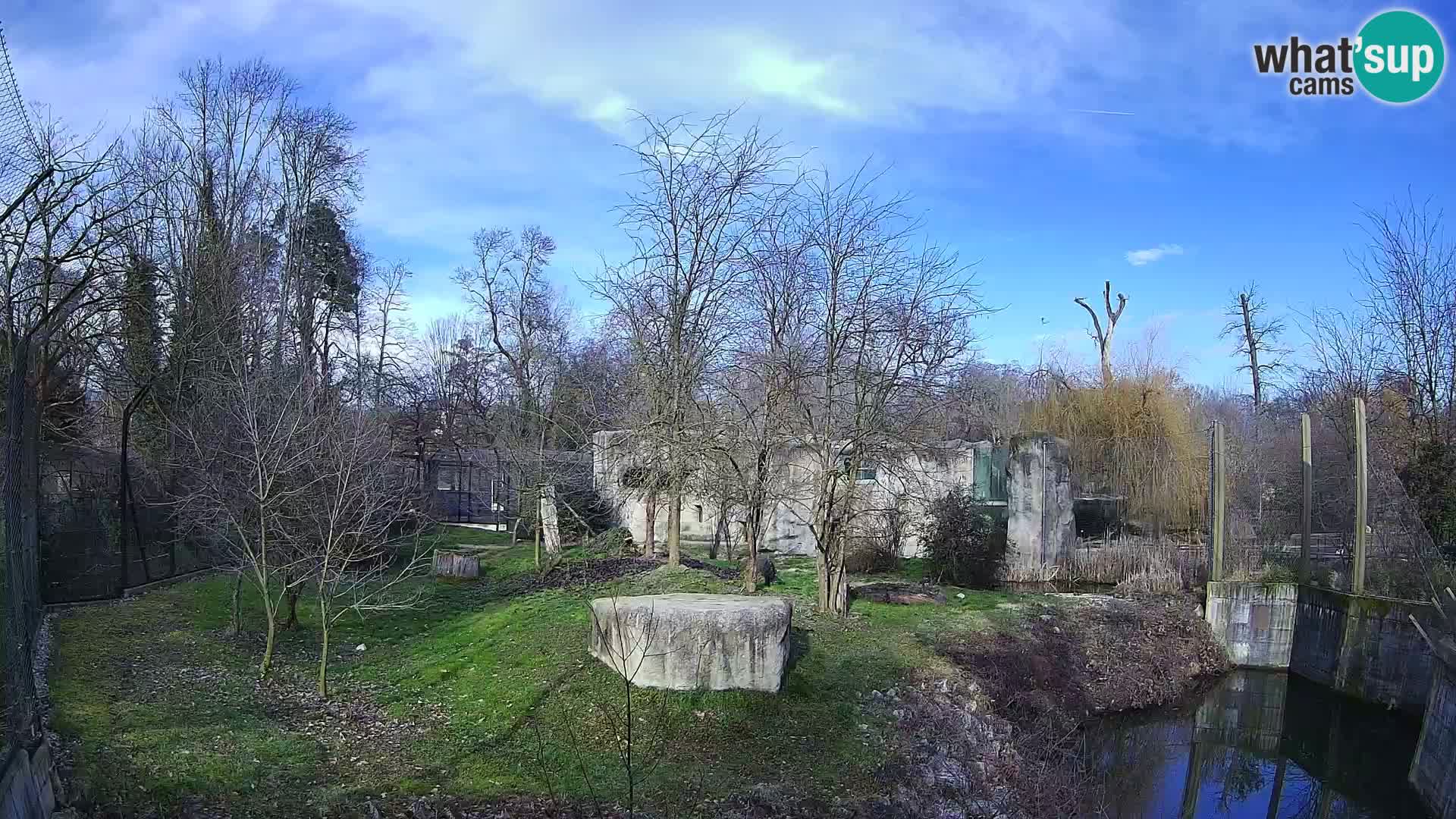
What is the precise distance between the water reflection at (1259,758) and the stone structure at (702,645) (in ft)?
10.7

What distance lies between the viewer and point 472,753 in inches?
285

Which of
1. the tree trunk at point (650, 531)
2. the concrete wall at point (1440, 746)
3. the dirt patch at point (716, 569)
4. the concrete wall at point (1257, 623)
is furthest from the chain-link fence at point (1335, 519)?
the tree trunk at point (650, 531)

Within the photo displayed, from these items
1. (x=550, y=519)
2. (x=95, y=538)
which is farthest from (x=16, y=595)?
(x=550, y=519)

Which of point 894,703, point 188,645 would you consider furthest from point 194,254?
point 894,703

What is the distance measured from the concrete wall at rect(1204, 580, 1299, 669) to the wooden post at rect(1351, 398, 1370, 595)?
61.3 inches

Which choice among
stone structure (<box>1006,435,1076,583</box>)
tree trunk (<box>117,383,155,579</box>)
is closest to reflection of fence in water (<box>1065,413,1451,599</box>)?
stone structure (<box>1006,435,1076,583</box>)

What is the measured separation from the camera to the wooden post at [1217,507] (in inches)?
599

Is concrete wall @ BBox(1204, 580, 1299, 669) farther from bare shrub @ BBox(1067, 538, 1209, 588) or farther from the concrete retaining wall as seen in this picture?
the concrete retaining wall

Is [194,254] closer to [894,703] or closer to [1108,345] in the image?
[894,703]

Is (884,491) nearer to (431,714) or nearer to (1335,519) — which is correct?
(1335,519)

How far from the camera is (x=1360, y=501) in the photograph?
495 inches

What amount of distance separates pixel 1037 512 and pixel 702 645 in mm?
11770

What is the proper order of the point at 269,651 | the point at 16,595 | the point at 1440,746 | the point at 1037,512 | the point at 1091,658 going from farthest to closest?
the point at 1037,512 → the point at 1091,658 → the point at 269,651 → the point at 1440,746 → the point at 16,595

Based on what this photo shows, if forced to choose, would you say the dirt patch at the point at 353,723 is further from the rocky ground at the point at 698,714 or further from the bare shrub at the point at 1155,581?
the bare shrub at the point at 1155,581
